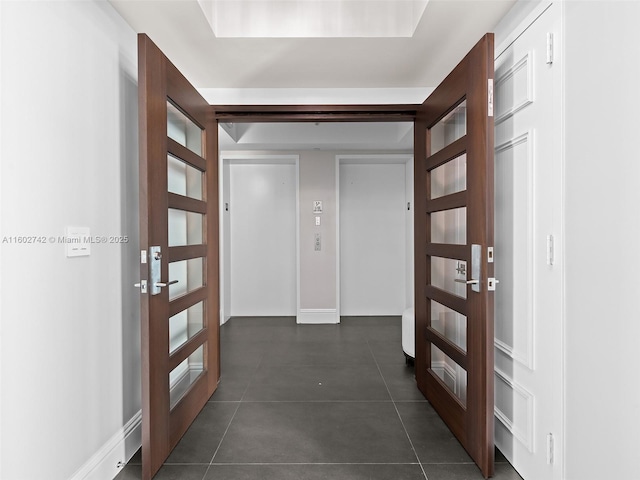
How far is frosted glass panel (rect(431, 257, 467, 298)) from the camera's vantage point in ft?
7.68

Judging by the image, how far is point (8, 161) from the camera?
4.36 ft

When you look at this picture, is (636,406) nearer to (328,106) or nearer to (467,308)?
(467,308)

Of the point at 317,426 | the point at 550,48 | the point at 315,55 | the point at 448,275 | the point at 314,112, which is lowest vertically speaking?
the point at 317,426

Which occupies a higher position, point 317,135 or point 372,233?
point 317,135

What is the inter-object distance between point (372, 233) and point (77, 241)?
4.34 metres

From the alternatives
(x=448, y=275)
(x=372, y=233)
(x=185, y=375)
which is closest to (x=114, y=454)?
(x=185, y=375)

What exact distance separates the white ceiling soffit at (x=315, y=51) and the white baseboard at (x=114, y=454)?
2187 millimetres

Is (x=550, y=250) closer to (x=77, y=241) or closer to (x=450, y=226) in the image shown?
(x=450, y=226)

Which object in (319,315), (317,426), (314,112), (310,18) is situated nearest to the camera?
(310,18)

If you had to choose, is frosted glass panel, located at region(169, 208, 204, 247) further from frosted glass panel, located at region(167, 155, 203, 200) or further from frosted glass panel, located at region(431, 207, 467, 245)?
frosted glass panel, located at region(431, 207, 467, 245)

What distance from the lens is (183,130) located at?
245 cm

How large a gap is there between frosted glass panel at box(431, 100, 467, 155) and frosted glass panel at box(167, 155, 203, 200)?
164 cm

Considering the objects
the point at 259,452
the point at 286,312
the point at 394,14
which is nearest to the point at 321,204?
the point at 286,312

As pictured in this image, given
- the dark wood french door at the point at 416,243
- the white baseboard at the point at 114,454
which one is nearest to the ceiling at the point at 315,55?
the dark wood french door at the point at 416,243
